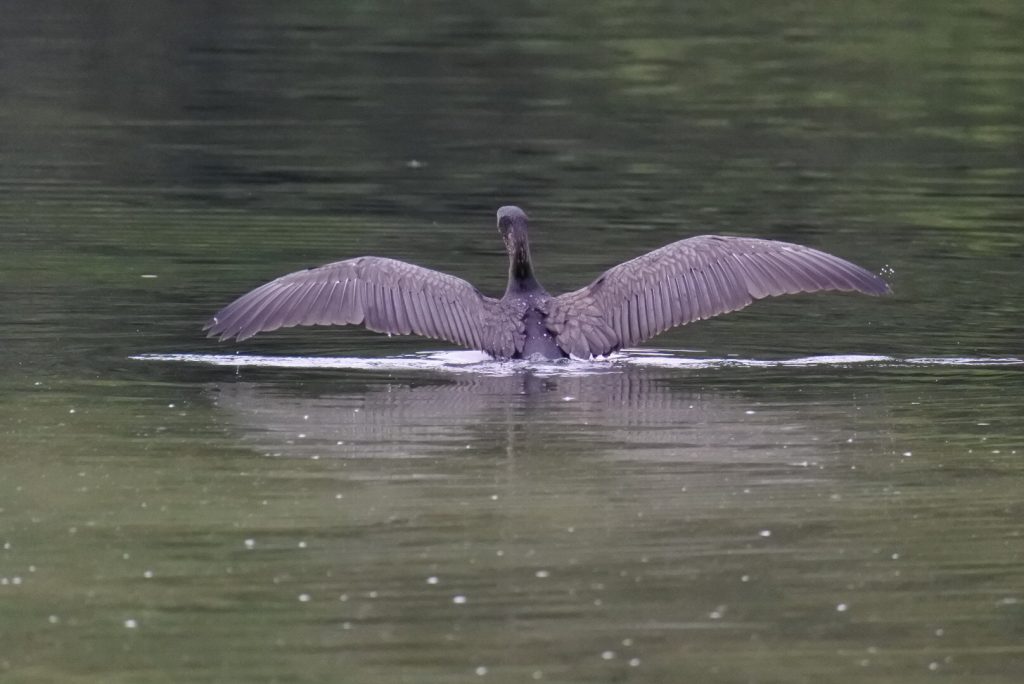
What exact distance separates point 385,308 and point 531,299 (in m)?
0.84

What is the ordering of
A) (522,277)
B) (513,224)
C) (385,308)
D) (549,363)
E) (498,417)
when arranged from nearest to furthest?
(498,417), (549,363), (385,308), (522,277), (513,224)

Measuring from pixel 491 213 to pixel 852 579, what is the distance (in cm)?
1092

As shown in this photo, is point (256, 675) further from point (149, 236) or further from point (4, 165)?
point (4, 165)

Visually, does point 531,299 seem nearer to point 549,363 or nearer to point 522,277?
point 522,277

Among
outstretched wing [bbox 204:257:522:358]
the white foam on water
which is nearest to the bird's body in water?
outstretched wing [bbox 204:257:522:358]

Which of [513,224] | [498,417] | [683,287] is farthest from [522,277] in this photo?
[498,417]

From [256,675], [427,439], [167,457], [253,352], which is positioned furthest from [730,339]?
[256,675]

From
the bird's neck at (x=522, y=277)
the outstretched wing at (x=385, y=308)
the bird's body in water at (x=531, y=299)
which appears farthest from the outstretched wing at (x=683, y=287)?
the outstretched wing at (x=385, y=308)

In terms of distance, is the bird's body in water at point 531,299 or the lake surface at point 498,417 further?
the bird's body in water at point 531,299

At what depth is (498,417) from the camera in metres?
10.0

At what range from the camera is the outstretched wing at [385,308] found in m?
11.9

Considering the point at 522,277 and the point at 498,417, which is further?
the point at 522,277

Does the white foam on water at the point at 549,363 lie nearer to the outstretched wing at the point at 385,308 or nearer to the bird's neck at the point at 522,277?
the outstretched wing at the point at 385,308

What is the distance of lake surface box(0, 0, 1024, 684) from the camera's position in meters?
6.68
